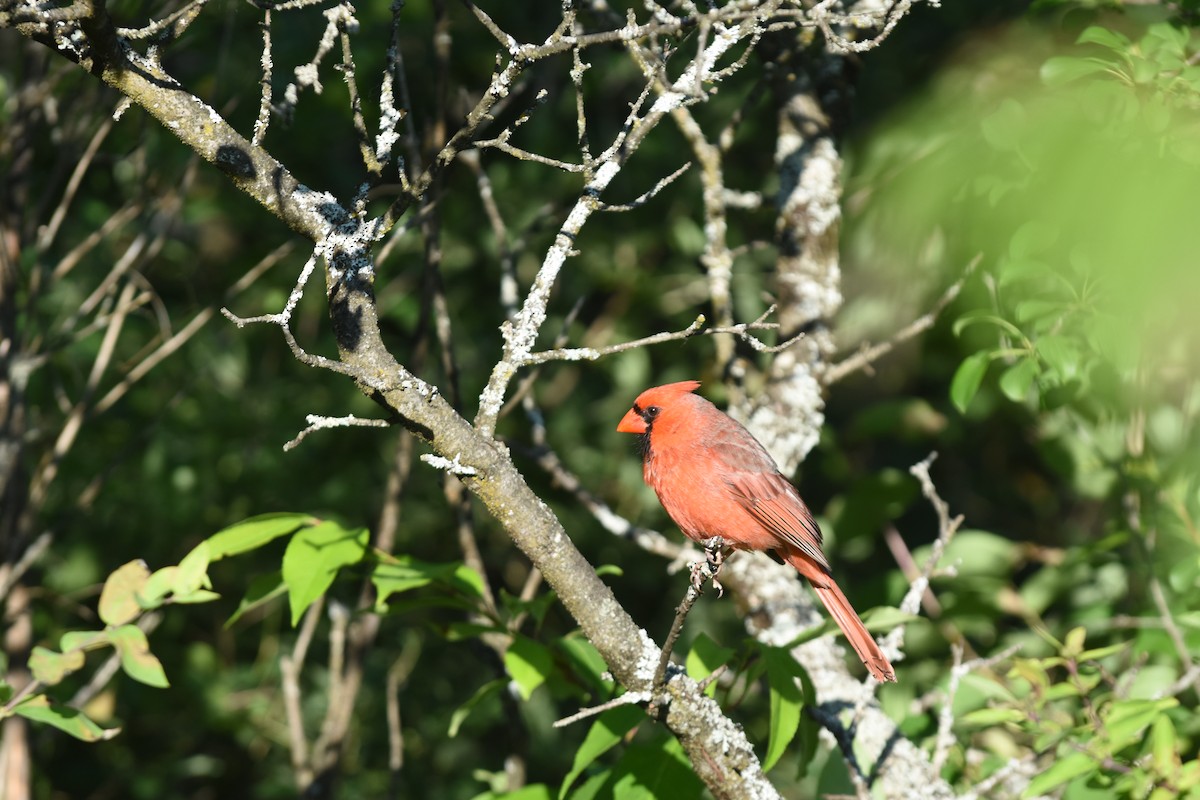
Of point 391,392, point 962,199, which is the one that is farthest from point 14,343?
point 962,199

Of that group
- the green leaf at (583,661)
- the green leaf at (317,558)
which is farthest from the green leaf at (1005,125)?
the green leaf at (317,558)

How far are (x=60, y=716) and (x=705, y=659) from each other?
4.29 ft

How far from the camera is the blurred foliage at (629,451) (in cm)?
287

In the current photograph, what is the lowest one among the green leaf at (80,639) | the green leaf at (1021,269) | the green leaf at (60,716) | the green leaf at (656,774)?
the green leaf at (656,774)

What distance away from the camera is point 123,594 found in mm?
2760

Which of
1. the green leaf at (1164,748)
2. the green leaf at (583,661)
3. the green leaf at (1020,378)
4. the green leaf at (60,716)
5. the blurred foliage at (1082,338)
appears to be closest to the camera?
the blurred foliage at (1082,338)

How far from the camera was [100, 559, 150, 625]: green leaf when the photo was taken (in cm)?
273

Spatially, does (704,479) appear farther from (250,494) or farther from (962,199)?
(250,494)

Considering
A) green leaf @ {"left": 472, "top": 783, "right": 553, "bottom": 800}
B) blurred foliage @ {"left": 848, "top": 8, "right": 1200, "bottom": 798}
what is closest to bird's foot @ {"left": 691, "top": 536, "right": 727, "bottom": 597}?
green leaf @ {"left": 472, "top": 783, "right": 553, "bottom": 800}

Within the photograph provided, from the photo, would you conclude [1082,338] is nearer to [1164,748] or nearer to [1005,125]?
[1005,125]

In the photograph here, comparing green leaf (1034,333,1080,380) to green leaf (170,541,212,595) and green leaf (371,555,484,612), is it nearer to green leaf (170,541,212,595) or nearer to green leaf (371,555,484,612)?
green leaf (371,555,484,612)

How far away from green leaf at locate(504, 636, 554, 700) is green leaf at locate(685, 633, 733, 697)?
308mm

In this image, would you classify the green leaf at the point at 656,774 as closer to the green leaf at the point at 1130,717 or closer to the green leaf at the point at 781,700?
the green leaf at the point at 781,700

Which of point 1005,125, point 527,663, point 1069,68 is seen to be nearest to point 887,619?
point 527,663
